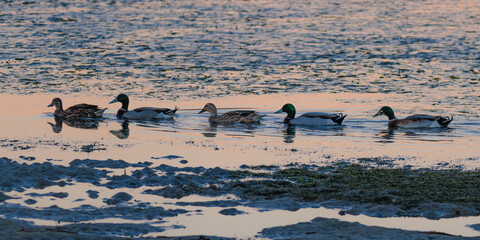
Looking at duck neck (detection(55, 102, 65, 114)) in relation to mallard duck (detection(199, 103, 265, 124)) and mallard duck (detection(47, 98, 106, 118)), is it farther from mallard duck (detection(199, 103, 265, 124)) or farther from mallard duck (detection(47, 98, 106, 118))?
mallard duck (detection(199, 103, 265, 124))

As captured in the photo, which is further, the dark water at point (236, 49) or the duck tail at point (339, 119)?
the dark water at point (236, 49)

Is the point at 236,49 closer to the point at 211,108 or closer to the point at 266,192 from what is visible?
the point at 211,108

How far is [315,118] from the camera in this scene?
70.0 ft

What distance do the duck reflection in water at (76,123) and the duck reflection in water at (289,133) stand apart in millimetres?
4385

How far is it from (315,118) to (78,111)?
5817mm

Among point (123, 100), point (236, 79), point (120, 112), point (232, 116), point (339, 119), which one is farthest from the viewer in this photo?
point (236, 79)

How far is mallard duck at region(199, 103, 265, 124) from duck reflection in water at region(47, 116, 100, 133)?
276 cm

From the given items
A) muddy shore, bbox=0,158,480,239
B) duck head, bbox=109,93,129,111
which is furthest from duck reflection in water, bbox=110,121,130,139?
muddy shore, bbox=0,158,480,239

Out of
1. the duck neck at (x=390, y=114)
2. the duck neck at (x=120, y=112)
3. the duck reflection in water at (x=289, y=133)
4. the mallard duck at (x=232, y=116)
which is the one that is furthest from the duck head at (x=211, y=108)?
the duck neck at (x=390, y=114)

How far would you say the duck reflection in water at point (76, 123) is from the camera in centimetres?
2066

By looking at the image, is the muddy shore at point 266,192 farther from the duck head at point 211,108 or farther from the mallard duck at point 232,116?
the duck head at point 211,108

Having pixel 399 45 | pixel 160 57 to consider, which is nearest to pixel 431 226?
pixel 160 57

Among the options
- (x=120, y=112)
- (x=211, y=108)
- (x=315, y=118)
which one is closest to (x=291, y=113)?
(x=315, y=118)

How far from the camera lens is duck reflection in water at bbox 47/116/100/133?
67.8 feet
